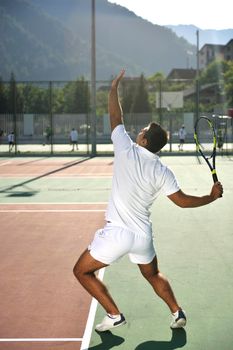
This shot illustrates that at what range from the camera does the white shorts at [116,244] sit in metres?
4.61

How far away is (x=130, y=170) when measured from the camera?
4.63 meters

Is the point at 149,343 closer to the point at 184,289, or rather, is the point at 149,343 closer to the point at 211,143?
the point at 184,289

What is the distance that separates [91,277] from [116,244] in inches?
17.4

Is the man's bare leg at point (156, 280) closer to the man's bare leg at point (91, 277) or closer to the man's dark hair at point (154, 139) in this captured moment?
the man's bare leg at point (91, 277)

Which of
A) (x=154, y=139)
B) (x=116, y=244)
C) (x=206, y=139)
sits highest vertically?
(x=154, y=139)

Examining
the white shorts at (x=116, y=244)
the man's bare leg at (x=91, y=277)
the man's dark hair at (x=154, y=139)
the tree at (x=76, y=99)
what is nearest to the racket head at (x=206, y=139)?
the man's dark hair at (x=154, y=139)

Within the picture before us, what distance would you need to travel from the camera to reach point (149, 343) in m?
4.93

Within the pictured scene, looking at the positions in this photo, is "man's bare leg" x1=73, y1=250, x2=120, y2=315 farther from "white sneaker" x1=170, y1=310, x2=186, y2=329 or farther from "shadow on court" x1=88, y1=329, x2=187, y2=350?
"white sneaker" x1=170, y1=310, x2=186, y2=329

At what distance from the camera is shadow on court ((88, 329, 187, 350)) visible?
4.84 m

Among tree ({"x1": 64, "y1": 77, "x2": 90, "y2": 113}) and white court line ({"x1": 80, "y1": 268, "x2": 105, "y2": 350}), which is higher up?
tree ({"x1": 64, "y1": 77, "x2": 90, "y2": 113})

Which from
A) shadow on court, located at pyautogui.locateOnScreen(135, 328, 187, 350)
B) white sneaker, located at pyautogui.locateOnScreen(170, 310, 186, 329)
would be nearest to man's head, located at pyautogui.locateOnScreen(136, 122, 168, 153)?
white sneaker, located at pyautogui.locateOnScreen(170, 310, 186, 329)

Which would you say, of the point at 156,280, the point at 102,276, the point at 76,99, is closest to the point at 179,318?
the point at 156,280

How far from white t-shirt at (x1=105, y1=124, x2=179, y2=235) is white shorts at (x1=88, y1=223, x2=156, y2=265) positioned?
0.06m

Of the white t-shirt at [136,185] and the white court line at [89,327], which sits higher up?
the white t-shirt at [136,185]
